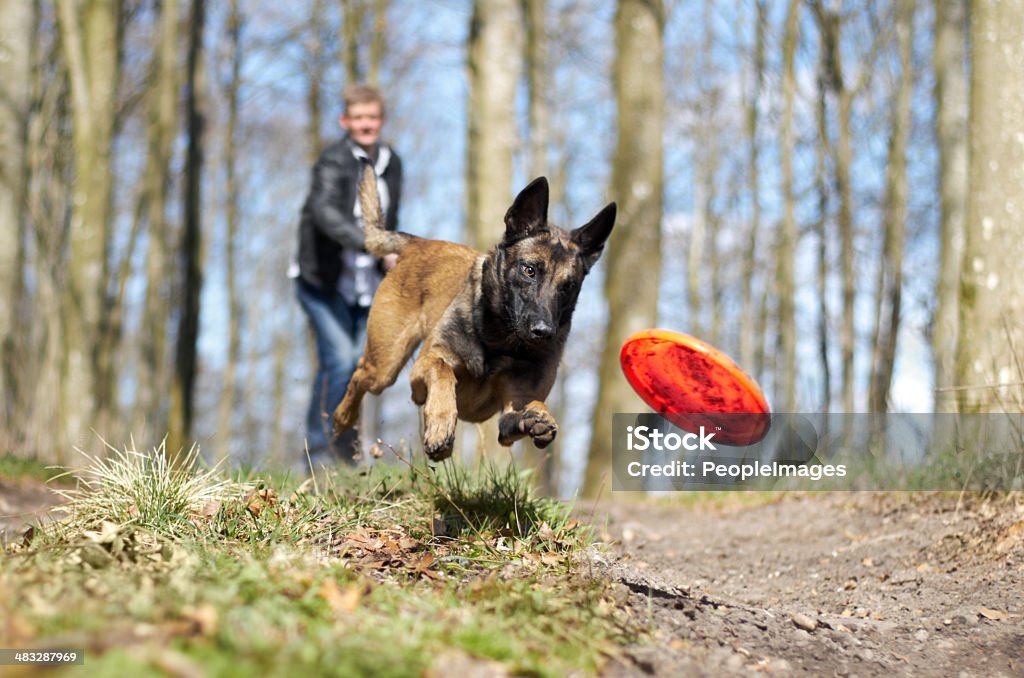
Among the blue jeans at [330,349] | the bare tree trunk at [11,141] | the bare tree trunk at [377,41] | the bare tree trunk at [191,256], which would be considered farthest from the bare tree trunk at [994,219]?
the bare tree trunk at [377,41]

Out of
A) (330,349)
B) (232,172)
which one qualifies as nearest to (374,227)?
(330,349)

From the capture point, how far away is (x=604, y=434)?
34.8 feet

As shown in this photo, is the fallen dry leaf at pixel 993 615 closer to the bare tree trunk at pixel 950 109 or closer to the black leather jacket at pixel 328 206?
the black leather jacket at pixel 328 206

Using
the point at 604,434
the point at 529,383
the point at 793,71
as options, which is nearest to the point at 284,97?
the point at 793,71

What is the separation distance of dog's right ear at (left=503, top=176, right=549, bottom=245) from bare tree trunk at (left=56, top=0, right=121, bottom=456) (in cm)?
754

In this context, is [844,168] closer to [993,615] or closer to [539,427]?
[993,615]

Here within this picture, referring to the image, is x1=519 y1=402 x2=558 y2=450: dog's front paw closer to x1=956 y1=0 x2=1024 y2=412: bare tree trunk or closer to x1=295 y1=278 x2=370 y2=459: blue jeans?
x1=295 y1=278 x2=370 y2=459: blue jeans

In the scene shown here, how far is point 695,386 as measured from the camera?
656cm

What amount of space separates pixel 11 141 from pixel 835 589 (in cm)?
904

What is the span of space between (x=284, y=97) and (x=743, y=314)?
503 inches

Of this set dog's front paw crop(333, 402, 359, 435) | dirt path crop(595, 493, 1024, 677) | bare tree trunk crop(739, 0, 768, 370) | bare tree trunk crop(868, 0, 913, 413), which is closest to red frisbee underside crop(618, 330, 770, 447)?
dirt path crop(595, 493, 1024, 677)

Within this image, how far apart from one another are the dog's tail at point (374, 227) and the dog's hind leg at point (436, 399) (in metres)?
1.63

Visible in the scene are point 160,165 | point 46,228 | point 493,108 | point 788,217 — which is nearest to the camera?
point 493,108

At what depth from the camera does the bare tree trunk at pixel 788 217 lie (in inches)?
589
